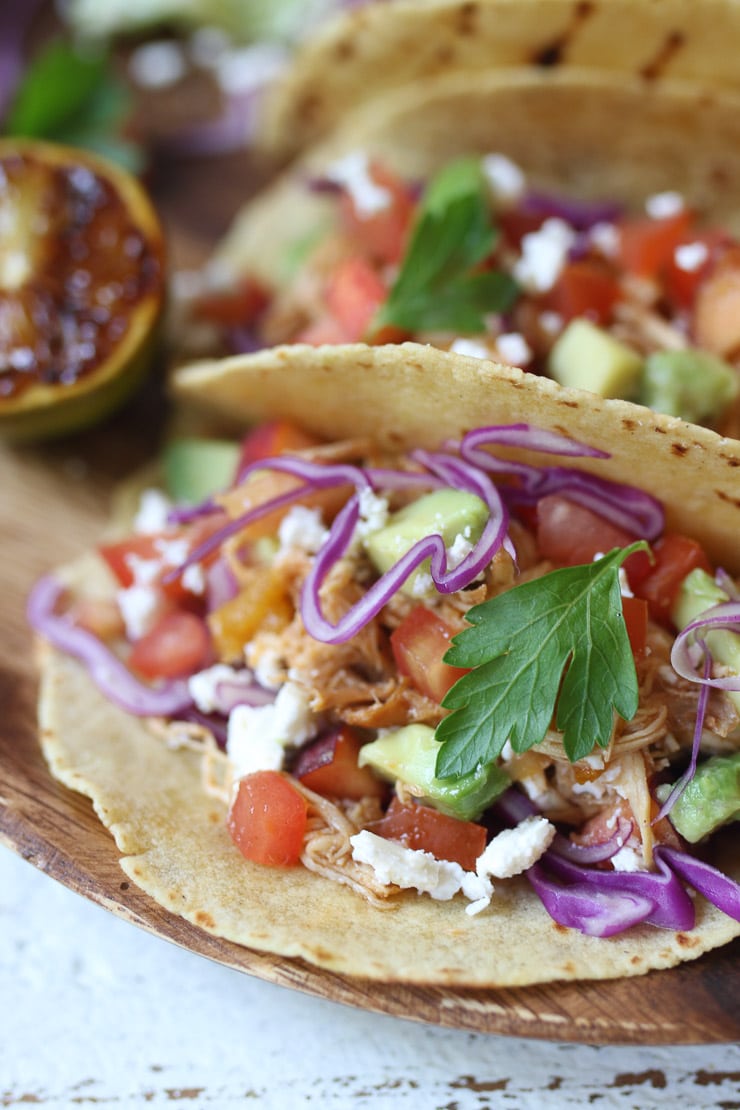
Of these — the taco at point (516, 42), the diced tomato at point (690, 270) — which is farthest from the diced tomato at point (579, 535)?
the taco at point (516, 42)

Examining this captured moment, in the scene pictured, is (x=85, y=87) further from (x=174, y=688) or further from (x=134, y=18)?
(x=174, y=688)

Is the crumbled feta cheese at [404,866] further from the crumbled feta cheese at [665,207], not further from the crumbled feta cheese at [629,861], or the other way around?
the crumbled feta cheese at [665,207]

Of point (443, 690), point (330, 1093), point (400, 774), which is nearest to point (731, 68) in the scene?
point (443, 690)

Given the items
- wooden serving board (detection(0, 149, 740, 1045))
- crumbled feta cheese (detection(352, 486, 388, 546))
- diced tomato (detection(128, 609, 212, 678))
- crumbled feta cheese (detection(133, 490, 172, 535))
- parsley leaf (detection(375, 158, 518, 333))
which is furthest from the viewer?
crumbled feta cheese (detection(133, 490, 172, 535))

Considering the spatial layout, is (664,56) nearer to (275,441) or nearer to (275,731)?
(275,441)

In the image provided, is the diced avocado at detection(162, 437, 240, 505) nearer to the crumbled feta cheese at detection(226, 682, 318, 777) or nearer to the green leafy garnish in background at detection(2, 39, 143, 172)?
the crumbled feta cheese at detection(226, 682, 318, 777)

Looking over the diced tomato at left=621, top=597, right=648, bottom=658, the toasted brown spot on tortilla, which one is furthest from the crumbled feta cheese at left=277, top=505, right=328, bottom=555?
the toasted brown spot on tortilla
